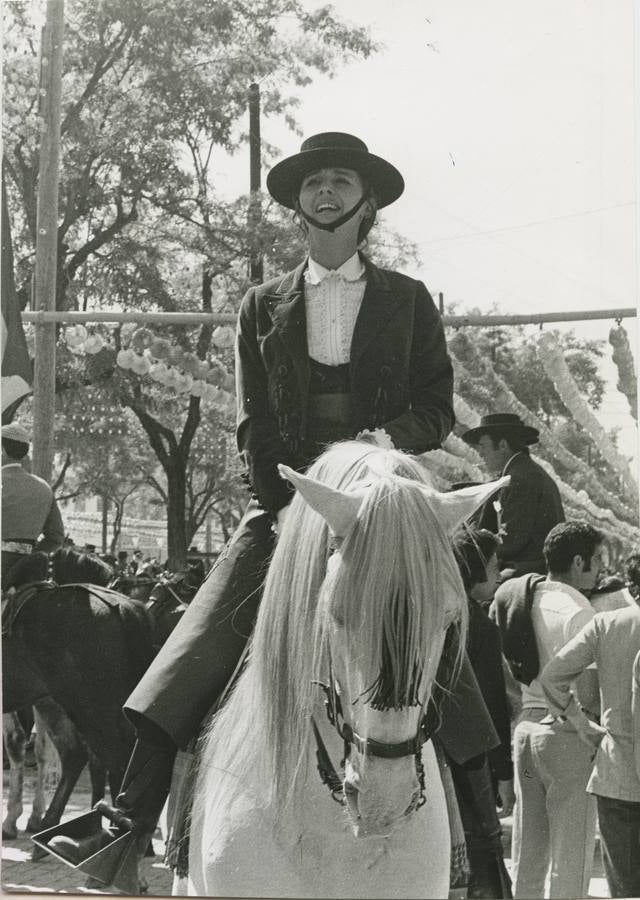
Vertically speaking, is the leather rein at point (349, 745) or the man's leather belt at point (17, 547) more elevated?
the man's leather belt at point (17, 547)

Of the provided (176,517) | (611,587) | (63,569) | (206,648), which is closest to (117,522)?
(176,517)

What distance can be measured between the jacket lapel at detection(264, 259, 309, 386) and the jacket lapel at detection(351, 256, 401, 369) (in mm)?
151

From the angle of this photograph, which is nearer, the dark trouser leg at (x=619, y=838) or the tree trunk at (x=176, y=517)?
the dark trouser leg at (x=619, y=838)

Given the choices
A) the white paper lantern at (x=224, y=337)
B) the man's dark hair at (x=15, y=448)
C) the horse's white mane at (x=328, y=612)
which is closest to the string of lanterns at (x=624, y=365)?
the horse's white mane at (x=328, y=612)

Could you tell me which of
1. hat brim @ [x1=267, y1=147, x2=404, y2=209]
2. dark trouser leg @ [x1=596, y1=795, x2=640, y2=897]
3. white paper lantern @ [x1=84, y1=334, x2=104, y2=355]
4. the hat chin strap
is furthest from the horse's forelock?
white paper lantern @ [x1=84, y1=334, x2=104, y2=355]

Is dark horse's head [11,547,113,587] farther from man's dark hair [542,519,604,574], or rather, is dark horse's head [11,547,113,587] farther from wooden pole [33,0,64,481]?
man's dark hair [542,519,604,574]

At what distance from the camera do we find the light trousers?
4.76 metres

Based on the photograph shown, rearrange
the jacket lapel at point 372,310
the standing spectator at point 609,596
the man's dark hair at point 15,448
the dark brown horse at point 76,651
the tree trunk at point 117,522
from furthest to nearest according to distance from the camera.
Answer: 1. the tree trunk at point 117,522
2. the dark brown horse at point 76,651
3. the standing spectator at point 609,596
4. the man's dark hair at point 15,448
5. the jacket lapel at point 372,310

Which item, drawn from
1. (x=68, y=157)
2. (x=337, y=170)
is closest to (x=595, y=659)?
(x=337, y=170)

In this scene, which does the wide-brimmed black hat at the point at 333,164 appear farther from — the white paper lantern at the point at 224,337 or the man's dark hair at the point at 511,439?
the white paper lantern at the point at 224,337

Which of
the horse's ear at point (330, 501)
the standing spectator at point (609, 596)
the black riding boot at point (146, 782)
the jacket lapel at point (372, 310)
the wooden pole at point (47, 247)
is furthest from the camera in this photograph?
the standing spectator at point (609, 596)

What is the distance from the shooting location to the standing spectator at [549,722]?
494cm

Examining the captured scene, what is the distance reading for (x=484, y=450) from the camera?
5.72 m

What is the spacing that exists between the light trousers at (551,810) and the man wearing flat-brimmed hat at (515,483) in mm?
1019
